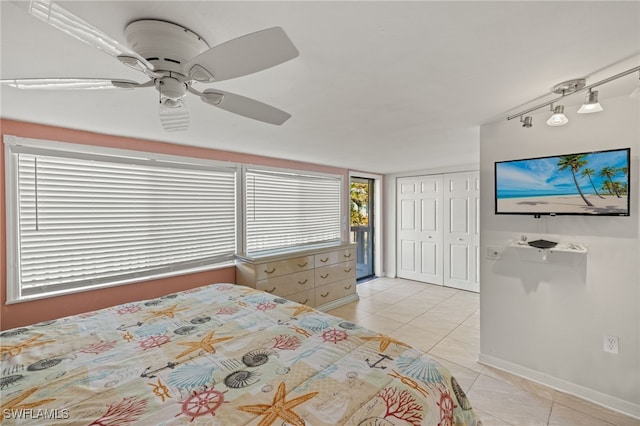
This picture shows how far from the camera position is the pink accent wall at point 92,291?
2133mm

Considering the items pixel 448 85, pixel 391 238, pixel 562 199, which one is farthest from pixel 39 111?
pixel 391 238

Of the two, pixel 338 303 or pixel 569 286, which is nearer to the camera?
pixel 569 286

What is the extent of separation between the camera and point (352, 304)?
4293 millimetres

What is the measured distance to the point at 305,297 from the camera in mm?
3752

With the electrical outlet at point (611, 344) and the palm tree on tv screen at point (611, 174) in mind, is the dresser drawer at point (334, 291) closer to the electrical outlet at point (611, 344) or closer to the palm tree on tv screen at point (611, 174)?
the electrical outlet at point (611, 344)

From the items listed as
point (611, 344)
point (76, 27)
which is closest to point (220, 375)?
point (76, 27)

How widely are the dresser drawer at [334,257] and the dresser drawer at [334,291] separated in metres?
0.33

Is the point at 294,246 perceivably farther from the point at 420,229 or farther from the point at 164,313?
the point at 420,229

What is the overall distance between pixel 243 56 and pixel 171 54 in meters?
0.36

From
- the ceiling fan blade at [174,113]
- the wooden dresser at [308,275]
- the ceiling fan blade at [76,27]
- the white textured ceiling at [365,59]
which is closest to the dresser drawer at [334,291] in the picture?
the wooden dresser at [308,275]

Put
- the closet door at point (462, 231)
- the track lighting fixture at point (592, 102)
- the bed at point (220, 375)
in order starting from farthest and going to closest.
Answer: the closet door at point (462, 231), the track lighting fixture at point (592, 102), the bed at point (220, 375)

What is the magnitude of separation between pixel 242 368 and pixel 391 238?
4984mm

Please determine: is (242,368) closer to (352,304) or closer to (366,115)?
(366,115)

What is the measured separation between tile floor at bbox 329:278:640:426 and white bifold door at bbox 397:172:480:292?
0.30 meters
